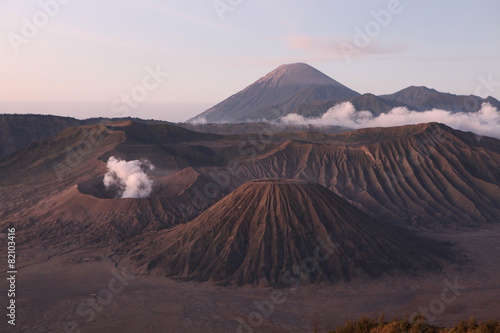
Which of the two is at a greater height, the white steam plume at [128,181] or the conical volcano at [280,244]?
the white steam plume at [128,181]

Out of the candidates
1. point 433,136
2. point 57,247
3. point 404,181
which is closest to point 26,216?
point 57,247

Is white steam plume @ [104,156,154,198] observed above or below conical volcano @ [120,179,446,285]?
above

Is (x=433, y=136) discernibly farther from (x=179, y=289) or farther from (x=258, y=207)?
(x=179, y=289)

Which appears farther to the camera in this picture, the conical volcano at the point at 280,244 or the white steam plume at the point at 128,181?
the white steam plume at the point at 128,181

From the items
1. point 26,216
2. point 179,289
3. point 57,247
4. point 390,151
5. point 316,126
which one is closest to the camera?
point 179,289

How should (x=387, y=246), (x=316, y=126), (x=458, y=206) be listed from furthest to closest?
(x=316, y=126) < (x=458, y=206) < (x=387, y=246)
